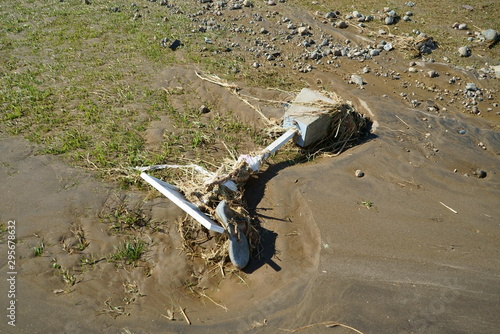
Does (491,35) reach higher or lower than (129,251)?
higher

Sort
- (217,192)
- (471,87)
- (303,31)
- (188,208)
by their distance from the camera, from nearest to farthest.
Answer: (188,208) → (217,192) → (471,87) → (303,31)

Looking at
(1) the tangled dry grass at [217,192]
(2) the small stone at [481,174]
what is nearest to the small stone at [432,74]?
(2) the small stone at [481,174]

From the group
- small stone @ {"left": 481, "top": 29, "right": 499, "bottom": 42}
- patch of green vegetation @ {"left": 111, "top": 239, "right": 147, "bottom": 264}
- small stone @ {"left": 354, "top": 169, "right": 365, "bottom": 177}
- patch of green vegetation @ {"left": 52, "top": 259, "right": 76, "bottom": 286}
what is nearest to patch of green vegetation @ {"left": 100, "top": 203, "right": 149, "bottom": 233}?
patch of green vegetation @ {"left": 111, "top": 239, "right": 147, "bottom": 264}

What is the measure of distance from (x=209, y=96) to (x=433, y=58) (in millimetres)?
4662

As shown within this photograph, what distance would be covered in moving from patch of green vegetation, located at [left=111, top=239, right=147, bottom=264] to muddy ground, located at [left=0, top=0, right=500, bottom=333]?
78 millimetres

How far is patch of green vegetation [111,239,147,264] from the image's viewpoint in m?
3.39

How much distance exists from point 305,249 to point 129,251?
1768mm

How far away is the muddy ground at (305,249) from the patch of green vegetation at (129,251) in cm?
8

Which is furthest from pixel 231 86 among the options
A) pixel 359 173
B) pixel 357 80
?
pixel 359 173

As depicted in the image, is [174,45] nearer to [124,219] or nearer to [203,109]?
[203,109]

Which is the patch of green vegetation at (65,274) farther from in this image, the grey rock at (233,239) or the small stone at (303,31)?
the small stone at (303,31)

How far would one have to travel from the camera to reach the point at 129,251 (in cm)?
341

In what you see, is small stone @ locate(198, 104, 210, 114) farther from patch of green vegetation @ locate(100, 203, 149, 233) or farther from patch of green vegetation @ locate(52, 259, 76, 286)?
patch of green vegetation @ locate(52, 259, 76, 286)

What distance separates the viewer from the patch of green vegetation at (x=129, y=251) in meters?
3.39
